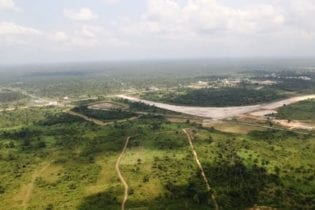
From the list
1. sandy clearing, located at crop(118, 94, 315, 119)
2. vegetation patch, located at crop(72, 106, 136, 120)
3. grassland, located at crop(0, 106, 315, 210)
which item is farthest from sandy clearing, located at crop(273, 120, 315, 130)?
vegetation patch, located at crop(72, 106, 136, 120)

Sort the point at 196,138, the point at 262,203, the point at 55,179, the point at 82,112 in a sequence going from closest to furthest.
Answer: the point at 262,203 < the point at 55,179 < the point at 196,138 < the point at 82,112

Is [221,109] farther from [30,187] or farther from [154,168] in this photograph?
[30,187]

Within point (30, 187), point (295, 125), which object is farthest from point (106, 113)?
point (30, 187)

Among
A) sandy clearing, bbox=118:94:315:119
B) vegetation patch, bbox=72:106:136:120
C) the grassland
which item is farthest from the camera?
sandy clearing, bbox=118:94:315:119

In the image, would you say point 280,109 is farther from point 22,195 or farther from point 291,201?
point 22,195

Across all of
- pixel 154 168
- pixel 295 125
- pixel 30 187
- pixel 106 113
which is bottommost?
pixel 30 187

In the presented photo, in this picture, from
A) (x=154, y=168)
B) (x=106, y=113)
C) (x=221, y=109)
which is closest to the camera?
(x=154, y=168)

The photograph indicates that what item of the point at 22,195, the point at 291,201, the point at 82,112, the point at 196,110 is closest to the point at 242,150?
the point at 291,201

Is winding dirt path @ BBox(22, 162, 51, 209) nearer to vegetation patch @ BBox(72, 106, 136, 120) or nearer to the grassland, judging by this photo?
the grassland

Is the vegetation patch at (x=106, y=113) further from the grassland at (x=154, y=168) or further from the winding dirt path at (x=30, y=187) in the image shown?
the winding dirt path at (x=30, y=187)
